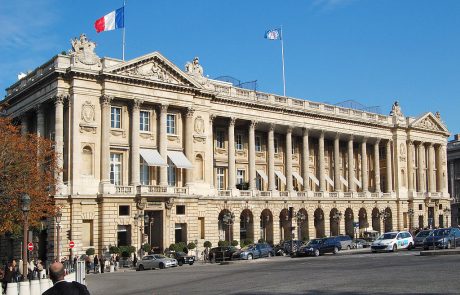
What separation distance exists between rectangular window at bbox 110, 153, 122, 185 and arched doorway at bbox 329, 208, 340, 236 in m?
33.2

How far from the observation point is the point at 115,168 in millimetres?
61219

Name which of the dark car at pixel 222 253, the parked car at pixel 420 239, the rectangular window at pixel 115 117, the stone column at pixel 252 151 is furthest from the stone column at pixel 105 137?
the parked car at pixel 420 239

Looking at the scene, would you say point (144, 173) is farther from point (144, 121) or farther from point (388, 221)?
point (388, 221)

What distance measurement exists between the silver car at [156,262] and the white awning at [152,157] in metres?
11.5

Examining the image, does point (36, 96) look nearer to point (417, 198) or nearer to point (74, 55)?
point (74, 55)

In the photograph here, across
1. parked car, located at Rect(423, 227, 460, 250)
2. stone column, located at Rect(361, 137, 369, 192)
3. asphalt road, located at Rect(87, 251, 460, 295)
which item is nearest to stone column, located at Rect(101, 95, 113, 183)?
asphalt road, located at Rect(87, 251, 460, 295)

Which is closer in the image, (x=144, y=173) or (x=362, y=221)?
(x=144, y=173)

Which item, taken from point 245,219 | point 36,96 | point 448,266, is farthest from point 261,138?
point 448,266

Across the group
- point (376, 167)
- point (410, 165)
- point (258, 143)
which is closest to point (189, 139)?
point (258, 143)

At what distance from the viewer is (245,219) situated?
73.9m

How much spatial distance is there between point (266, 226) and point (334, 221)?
1290 cm

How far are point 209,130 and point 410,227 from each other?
41.3 meters

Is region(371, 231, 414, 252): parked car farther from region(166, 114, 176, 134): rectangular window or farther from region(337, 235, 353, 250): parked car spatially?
region(166, 114, 176, 134): rectangular window

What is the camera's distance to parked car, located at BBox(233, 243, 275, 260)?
5425cm
